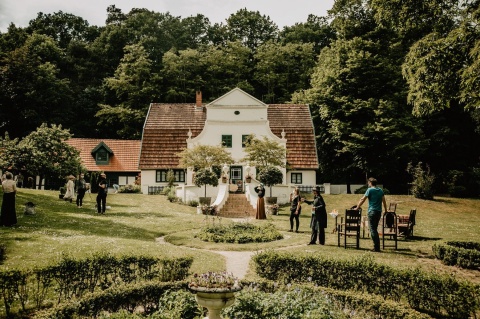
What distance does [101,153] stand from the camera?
45812 millimetres

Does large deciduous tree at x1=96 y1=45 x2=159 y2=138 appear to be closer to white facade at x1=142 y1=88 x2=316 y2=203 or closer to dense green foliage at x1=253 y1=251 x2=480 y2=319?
white facade at x1=142 y1=88 x2=316 y2=203

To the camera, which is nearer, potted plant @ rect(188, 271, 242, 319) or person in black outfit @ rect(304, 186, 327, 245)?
potted plant @ rect(188, 271, 242, 319)

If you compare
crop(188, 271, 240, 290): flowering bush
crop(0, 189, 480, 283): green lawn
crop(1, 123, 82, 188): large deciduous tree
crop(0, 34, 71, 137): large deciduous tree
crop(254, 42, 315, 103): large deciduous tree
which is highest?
crop(254, 42, 315, 103): large deciduous tree

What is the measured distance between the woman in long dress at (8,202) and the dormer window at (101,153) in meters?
28.6

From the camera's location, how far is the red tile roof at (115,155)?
45.2 metres

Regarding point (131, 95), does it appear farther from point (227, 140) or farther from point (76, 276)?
point (76, 276)

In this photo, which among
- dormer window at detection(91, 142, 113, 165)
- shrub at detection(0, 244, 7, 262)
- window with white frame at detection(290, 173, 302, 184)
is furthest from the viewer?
dormer window at detection(91, 142, 113, 165)

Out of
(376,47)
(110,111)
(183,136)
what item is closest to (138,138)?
(110,111)

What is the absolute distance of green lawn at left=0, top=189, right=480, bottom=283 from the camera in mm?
13375

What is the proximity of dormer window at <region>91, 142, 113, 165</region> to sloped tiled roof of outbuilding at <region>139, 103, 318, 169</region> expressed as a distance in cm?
654

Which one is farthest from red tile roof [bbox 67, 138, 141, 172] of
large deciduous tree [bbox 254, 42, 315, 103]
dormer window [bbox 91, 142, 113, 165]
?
large deciduous tree [bbox 254, 42, 315, 103]

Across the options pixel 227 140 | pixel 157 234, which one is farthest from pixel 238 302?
pixel 227 140

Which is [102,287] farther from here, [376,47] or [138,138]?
[138,138]

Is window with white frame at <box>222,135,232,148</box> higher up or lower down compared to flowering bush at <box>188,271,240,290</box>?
higher up
